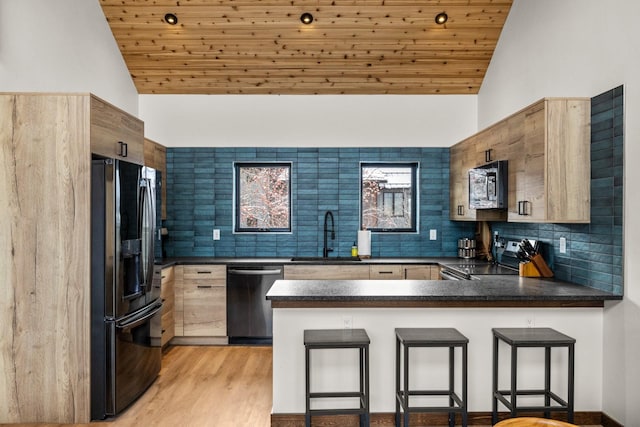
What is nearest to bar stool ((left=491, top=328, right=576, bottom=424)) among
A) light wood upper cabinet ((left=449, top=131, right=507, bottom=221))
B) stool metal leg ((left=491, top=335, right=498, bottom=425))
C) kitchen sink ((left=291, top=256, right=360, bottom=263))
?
stool metal leg ((left=491, top=335, right=498, bottom=425))

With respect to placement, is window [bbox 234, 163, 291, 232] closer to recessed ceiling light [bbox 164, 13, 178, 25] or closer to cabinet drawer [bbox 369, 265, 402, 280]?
cabinet drawer [bbox 369, 265, 402, 280]

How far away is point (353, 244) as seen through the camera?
510 centimetres

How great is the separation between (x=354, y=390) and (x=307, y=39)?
3373mm

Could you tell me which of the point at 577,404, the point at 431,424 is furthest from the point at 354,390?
the point at 577,404

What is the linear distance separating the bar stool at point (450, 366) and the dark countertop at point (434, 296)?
20cm

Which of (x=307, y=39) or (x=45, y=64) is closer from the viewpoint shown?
(x=45, y=64)

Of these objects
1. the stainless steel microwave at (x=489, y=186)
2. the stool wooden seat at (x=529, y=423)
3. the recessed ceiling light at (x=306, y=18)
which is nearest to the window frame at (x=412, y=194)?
the stainless steel microwave at (x=489, y=186)

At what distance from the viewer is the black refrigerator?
281 centimetres

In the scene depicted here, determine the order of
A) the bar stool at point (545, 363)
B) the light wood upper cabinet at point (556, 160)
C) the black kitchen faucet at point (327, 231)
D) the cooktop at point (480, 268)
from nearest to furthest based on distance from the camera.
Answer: the bar stool at point (545, 363) → the light wood upper cabinet at point (556, 160) → the cooktop at point (480, 268) → the black kitchen faucet at point (327, 231)

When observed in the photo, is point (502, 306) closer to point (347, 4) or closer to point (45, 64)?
point (347, 4)

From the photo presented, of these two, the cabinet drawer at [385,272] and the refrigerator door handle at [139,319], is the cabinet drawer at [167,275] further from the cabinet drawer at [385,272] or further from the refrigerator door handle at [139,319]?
the cabinet drawer at [385,272]

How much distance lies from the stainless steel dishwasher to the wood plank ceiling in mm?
2135

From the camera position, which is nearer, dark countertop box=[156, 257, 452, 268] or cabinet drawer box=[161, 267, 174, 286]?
cabinet drawer box=[161, 267, 174, 286]

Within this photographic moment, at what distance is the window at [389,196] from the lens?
5180 millimetres
